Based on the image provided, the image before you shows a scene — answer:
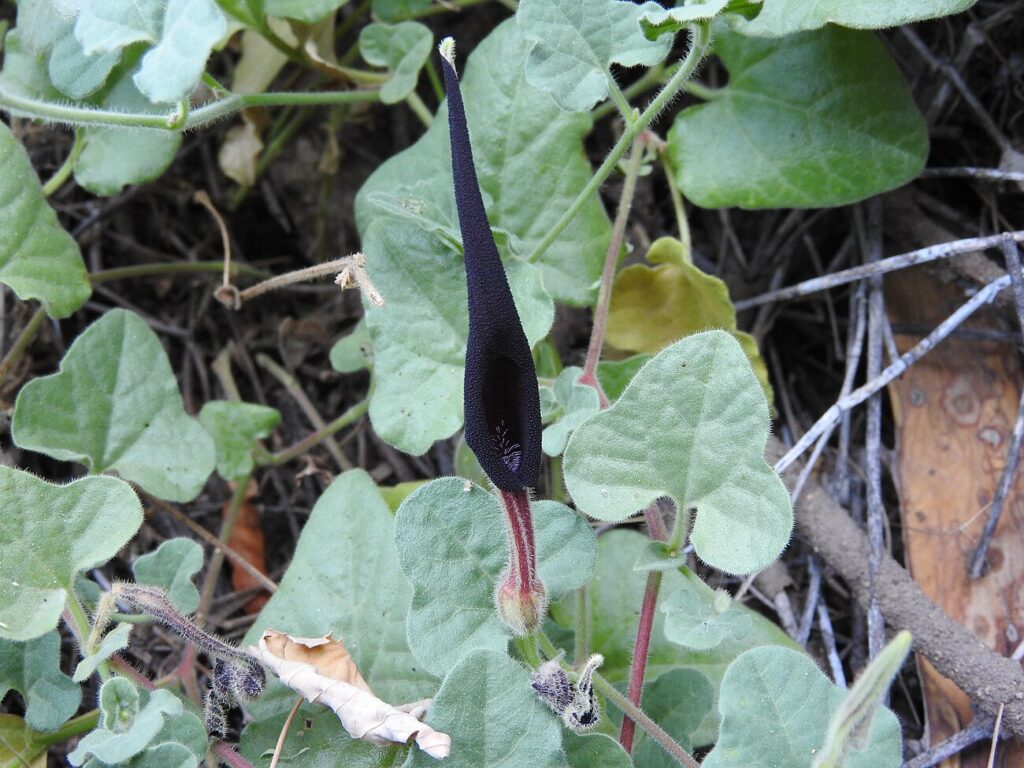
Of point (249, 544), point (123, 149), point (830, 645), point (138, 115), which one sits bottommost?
point (249, 544)

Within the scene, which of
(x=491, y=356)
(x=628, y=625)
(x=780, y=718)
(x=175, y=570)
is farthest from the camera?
(x=628, y=625)

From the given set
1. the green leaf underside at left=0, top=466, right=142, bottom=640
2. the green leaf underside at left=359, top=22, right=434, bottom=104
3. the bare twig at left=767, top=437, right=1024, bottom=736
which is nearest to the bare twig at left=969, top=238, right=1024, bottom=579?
the bare twig at left=767, top=437, right=1024, bottom=736

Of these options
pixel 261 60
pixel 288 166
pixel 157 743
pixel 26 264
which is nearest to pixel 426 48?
pixel 261 60

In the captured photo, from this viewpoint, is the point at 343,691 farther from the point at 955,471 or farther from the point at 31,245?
the point at 955,471

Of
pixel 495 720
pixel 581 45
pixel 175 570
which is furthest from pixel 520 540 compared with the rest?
pixel 581 45

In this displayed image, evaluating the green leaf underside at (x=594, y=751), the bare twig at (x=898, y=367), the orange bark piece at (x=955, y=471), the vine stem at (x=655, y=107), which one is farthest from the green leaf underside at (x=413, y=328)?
the orange bark piece at (x=955, y=471)

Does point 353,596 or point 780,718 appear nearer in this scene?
point 780,718

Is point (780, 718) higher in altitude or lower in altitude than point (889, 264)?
lower

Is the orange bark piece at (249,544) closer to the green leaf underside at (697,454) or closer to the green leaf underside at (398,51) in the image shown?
the green leaf underside at (398,51)
